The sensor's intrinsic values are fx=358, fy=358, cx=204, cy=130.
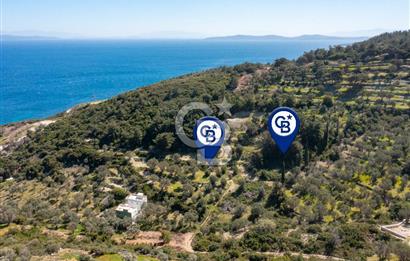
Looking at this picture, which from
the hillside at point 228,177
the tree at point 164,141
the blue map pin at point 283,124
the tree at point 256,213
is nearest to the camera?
the hillside at point 228,177

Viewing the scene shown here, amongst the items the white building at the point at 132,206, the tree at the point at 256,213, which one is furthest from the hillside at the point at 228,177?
the white building at the point at 132,206

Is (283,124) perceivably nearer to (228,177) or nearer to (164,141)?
(228,177)

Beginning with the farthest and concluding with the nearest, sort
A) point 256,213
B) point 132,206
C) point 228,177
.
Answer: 1. point 228,177
2. point 132,206
3. point 256,213

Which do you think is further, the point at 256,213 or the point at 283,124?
the point at 256,213

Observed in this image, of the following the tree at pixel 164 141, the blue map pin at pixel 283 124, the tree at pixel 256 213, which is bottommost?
the tree at pixel 256 213

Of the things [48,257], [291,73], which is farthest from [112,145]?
[291,73]

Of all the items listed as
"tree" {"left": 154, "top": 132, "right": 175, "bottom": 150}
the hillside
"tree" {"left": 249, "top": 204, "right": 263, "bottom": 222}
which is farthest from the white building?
"tree" {"left": 154, "top": 132, "right": 175, "bottom": 150}

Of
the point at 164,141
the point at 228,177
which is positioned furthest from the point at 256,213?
the point at 164,141

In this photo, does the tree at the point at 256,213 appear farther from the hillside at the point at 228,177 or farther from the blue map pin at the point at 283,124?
the blue map pin at the point at 283,124

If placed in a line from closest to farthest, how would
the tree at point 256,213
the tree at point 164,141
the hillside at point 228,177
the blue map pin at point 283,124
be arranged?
the hillside at point 228,177
the blue map pin at point 283,124
the tree at point 256,213
the tree at point 164,141
